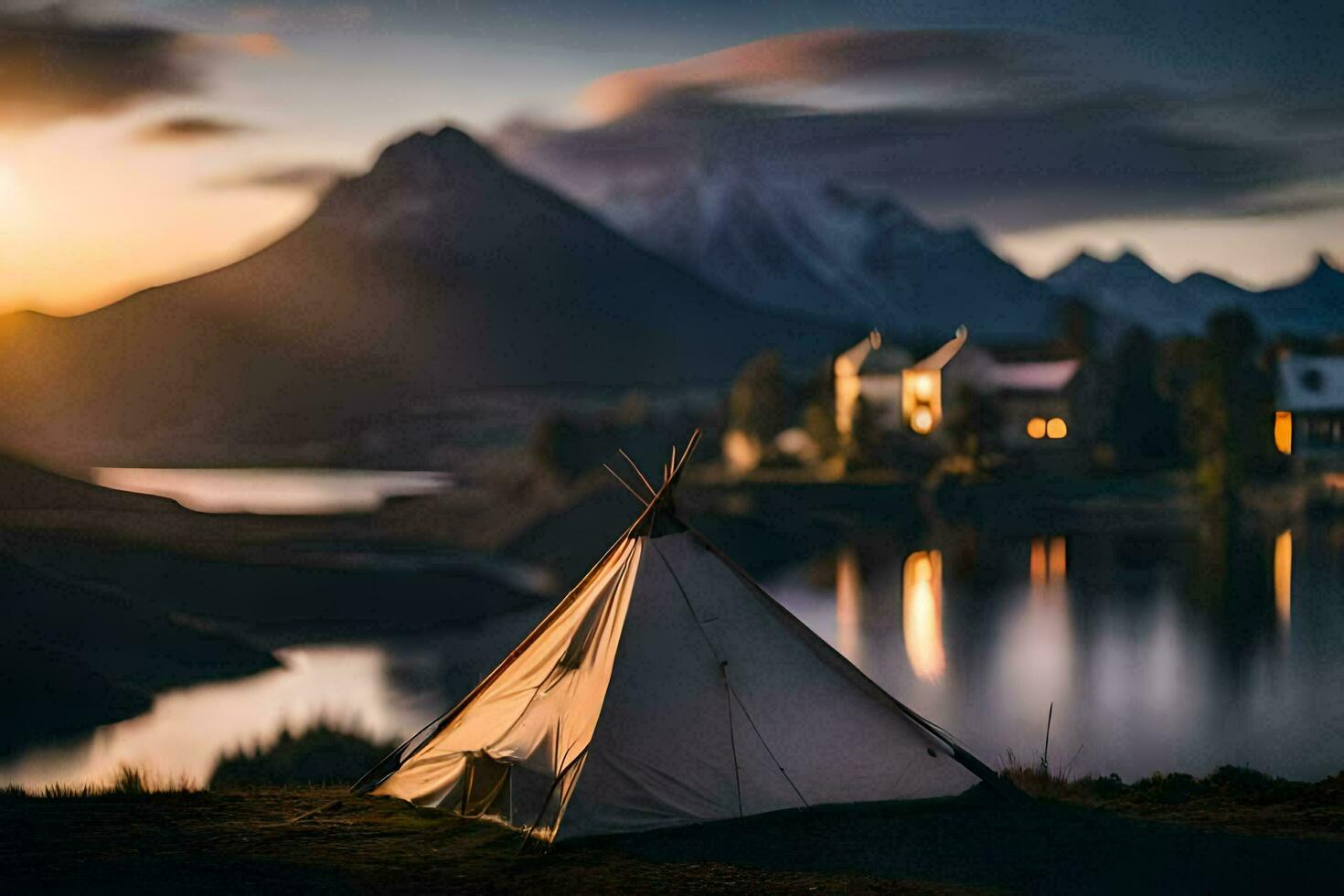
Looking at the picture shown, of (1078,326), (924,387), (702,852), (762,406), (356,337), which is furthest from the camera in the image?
(356,337)

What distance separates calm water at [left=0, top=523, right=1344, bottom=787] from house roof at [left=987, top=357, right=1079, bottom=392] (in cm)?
1638

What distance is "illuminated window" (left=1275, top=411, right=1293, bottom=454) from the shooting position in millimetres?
73938

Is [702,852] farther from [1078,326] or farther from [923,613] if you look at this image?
[1078,326]

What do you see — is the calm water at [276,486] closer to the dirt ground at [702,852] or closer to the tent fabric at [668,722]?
the tent fabric at [668,722]

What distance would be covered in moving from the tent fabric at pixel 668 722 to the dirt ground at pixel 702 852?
0.22m

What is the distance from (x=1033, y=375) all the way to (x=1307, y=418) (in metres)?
12.9

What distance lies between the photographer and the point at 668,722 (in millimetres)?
10664

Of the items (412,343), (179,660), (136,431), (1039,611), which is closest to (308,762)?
(179,660)

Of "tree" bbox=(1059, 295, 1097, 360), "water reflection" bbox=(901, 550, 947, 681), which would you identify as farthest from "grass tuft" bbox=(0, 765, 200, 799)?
"tree" bbox=(1059, 295, 1097, 360)

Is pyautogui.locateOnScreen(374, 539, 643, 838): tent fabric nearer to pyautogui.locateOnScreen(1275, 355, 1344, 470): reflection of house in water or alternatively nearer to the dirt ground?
the dirt ground

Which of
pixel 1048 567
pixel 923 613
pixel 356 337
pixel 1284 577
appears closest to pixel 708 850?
pixel 923 613

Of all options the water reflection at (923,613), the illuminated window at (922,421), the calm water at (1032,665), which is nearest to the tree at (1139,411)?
the illuminated window at (922,421)

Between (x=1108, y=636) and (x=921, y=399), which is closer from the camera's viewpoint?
(x=1108, y=636)

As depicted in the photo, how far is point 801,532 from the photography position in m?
64.2
